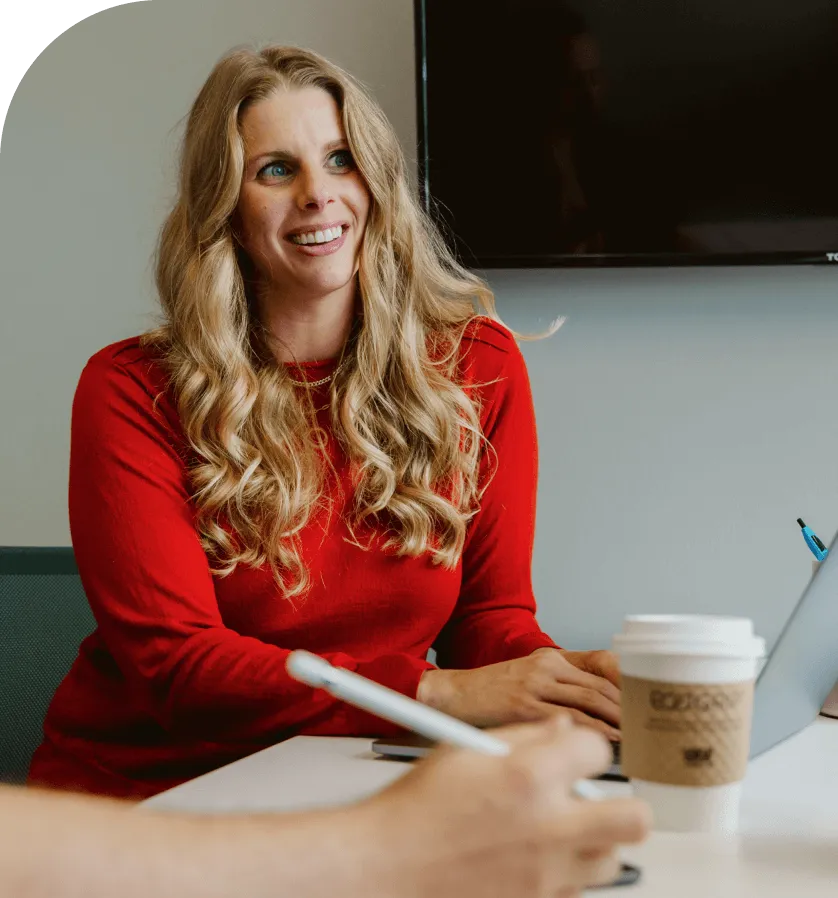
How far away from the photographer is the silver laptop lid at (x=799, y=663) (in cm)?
85

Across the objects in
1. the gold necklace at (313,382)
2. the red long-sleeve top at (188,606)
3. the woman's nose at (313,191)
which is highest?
the woman's nose at (313,191)

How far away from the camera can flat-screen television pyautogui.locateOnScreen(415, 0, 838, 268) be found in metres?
2.04

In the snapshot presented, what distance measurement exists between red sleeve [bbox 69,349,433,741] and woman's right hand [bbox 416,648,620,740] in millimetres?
44

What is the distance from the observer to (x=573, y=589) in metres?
2.17

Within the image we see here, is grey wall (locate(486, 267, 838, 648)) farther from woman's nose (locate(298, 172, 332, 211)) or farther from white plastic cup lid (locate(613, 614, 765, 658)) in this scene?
white plastic cup lid (locate(613, 614, 765, 658))

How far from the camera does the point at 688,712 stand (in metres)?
0.66

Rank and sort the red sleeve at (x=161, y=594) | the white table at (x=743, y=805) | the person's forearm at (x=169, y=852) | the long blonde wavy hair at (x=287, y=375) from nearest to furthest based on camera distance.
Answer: the person's forearm at (x=169, y=852), the white table at (x=743, y=805), the red sleeve at (x=161, y=594), the long blonde wavy hair at (x=287, y=375)

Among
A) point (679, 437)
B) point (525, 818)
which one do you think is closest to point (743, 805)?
point (525, 818)

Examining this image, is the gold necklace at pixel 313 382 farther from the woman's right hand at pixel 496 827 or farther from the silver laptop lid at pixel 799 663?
the woman's right hand at pixel 496 827

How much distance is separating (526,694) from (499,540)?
0.46 metres

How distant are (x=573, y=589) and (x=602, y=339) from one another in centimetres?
47

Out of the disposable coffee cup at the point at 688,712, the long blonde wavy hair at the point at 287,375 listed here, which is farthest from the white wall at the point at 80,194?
the disposable coffee cup at the point at 688,712

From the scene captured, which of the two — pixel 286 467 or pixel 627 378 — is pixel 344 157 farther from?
pixel 627 378

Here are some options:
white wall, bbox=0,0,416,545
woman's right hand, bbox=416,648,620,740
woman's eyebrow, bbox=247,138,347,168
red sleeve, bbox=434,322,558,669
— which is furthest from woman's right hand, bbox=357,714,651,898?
white wall, bbox=0,0,416,545
